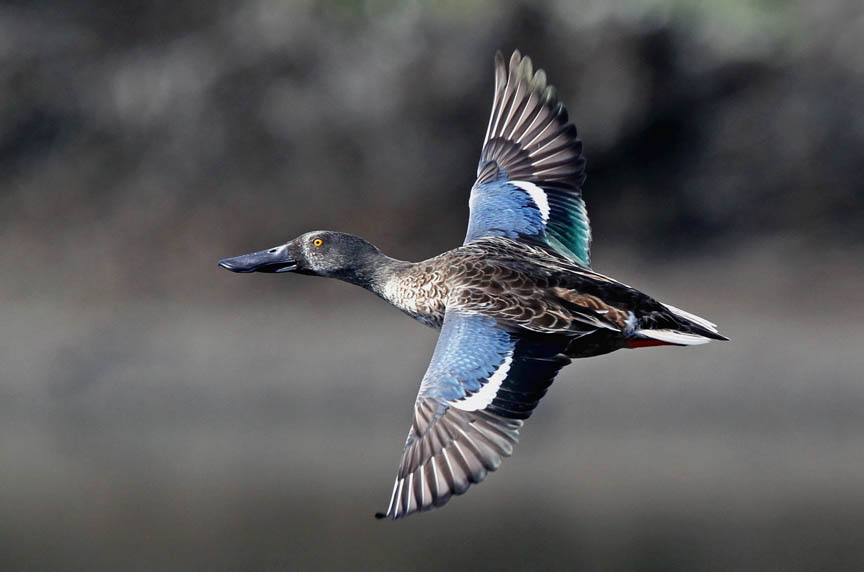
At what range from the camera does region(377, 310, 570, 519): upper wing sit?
355 cm

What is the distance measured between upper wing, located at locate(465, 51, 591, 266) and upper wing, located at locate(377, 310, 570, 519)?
0.85m

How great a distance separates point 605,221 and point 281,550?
3353mm

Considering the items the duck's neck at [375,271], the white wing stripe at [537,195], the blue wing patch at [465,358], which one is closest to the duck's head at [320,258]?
the duck's neck at [375,271]

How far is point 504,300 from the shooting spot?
390cm

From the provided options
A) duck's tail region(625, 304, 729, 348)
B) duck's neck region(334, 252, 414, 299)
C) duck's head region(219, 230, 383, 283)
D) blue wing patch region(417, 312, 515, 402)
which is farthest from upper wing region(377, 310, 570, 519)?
duck's head region(219, 230, 383, 283)

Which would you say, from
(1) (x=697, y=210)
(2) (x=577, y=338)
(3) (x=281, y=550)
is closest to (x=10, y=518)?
(3) (x=281, y=550)

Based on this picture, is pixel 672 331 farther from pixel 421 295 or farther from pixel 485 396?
pixel 421 295

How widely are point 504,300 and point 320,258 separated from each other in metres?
0.80

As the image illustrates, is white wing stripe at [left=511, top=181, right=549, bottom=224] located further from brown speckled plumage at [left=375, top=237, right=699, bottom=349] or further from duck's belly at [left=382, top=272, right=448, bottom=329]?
duck's belly at [left=382, top=272, right=448, bottom=329]

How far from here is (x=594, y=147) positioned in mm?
10641

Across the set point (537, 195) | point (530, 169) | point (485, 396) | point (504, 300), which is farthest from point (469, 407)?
point (530, 169)

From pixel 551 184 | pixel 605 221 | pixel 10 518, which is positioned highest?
pixel 605 221

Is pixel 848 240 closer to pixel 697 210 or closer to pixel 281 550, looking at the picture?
pixel 697 210

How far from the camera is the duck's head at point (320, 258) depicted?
4477mm
